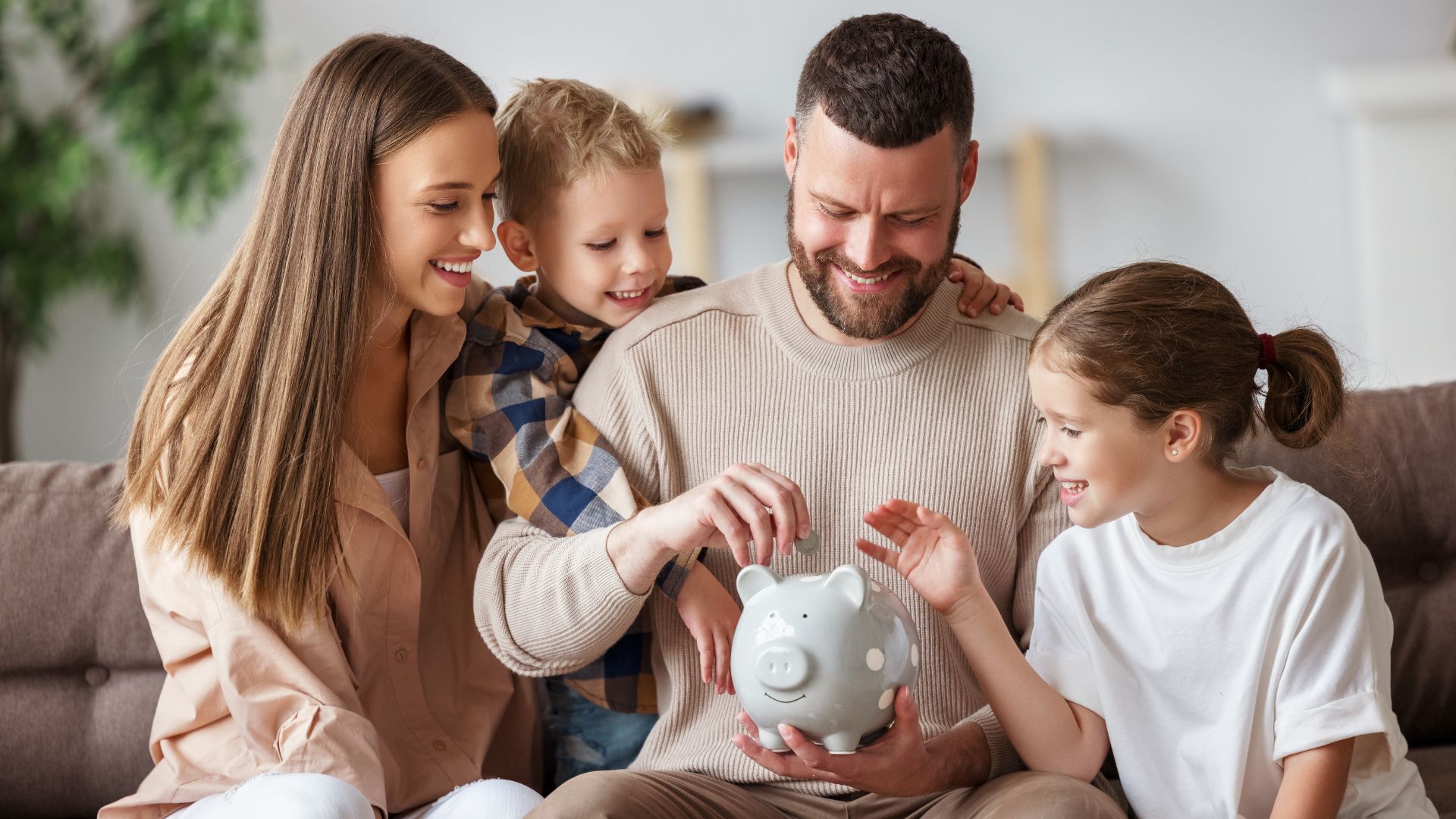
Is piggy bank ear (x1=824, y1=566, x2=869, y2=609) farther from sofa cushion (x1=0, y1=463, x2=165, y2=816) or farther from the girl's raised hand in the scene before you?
sofa cushion (x1=0, y1=463, x2=165, y2=816)

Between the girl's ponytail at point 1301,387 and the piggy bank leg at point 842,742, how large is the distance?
56 cm

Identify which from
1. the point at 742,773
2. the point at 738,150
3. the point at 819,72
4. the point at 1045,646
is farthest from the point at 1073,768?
the point at 738,150

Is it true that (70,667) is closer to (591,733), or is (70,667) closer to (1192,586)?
(591,733)

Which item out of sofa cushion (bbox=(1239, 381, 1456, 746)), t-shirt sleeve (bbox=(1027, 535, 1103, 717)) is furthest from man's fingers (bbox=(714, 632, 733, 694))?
sofa cushion (bbox=(1239, 381, 1456, 746))

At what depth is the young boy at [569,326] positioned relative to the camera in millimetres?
1588

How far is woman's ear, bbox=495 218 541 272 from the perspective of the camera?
68.7 inches

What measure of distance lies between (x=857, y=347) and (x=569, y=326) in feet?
1.30

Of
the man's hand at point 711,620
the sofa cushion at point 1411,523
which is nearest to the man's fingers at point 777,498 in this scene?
the man's hand at point 711,620

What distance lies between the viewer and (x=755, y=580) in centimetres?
129

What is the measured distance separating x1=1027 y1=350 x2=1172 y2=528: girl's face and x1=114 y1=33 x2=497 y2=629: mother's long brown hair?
76cm

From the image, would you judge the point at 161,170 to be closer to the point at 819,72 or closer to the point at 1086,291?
the point at 819,72

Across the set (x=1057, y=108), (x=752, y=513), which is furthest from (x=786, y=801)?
(x=1057, y=108)

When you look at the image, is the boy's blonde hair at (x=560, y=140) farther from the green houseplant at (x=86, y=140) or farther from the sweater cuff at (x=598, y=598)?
the green houseplant at (x=86, y=140)

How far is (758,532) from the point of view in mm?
1304
